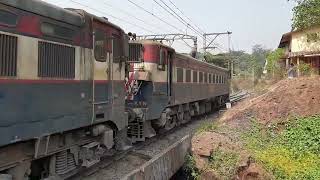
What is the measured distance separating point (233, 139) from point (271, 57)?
85.1ft

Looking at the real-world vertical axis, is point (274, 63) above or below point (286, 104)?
above

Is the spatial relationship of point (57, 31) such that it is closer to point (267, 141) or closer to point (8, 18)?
point (8, 18)

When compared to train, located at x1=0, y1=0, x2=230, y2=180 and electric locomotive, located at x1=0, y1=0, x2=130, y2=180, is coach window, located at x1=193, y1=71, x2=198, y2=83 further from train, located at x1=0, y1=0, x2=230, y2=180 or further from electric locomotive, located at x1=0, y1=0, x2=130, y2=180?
electric locomotive, located at x1=0, y1=0, x2=130, y2=180

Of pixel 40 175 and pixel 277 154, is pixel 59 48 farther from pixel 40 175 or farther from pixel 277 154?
pixel 277 154

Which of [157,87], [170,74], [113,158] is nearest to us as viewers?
[113,158]

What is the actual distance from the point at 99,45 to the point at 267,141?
5576mm

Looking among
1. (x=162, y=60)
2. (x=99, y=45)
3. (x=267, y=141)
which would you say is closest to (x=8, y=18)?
(x=99, y=45)

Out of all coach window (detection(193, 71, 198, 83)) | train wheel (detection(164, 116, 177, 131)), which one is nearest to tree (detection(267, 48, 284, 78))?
coach window (detection(193, 71, 198, 83))

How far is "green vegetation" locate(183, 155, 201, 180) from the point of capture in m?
10.6

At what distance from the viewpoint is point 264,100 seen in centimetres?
1509

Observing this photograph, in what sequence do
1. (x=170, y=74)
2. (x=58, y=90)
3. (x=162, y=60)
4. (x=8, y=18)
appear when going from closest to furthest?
1. (x=8, y=18)
2. (x=58, y=90)
3. (x=162, y=60)
4. (x=170, y=74)

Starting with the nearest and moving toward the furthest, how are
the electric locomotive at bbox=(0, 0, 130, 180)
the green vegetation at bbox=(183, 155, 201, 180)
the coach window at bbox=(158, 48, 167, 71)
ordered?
the electric locomotive at bbox=(0, 0, 130, 180) → the green vegetation at bbox=(183, 155, 201, 180) → the coach window at bbox=(158, 48, 167, 71)

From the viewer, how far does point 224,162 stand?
34.1 feet

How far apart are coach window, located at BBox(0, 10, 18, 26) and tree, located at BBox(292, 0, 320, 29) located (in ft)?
48.8
